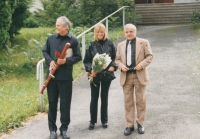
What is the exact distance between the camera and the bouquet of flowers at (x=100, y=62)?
21.0 ft

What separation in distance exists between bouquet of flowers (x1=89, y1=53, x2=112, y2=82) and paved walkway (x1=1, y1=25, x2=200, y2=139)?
40.9 inches

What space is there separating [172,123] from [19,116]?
270cm

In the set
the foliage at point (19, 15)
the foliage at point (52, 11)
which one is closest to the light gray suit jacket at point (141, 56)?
the foliage at point (19, 15)

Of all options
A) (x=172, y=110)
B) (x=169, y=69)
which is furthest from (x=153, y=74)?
(x=172, y=110)

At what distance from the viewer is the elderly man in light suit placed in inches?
252

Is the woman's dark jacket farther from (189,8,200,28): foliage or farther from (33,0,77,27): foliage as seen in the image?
(189,8,200,28): foliage

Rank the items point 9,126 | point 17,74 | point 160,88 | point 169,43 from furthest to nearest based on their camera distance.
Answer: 1. point 169,43
2. point 17,74
3. point 160,88
4. point 9,126

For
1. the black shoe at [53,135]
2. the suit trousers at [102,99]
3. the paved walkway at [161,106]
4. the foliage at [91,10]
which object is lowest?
the paved walkway at [161,106]

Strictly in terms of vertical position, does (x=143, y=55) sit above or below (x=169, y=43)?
above

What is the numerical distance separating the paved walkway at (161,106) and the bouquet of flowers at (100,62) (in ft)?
3.41

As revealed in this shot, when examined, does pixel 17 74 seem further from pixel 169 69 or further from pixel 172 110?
pixel 172 110

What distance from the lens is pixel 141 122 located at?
21.8 feet

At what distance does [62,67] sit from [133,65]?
1.09 meters

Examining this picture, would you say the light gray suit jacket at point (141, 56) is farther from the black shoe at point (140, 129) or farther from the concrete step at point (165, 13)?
the concrete step at point (165, 13)
